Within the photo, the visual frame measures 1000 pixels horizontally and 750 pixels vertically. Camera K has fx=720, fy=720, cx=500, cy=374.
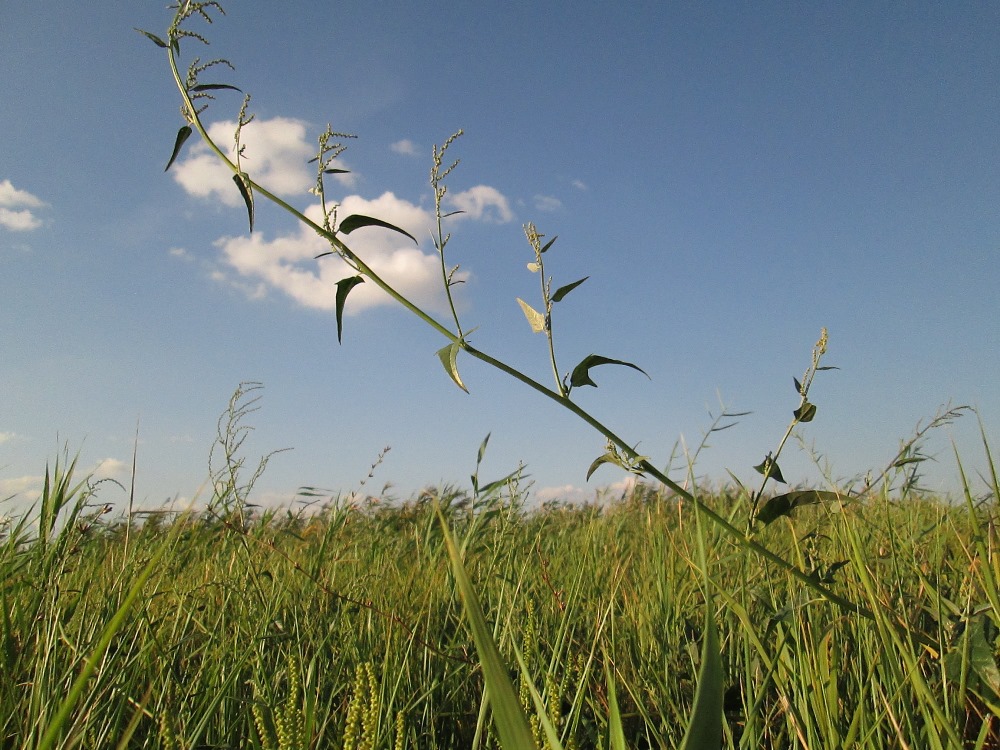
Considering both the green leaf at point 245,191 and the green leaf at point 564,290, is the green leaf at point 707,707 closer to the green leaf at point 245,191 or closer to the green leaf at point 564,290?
the green leaf at point 564,290

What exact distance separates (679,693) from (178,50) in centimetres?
176

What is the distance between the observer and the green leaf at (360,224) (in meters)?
1.20

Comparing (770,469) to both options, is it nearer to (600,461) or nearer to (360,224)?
(600,461)

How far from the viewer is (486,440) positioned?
2387 millimetres

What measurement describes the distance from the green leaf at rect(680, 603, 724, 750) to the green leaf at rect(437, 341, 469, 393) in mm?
576

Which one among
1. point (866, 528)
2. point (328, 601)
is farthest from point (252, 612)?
point (866, 528)

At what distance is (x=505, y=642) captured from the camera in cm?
178

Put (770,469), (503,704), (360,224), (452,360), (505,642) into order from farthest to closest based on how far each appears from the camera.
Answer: (505,642), (770,469), (360,224), (452,360), (503,704)

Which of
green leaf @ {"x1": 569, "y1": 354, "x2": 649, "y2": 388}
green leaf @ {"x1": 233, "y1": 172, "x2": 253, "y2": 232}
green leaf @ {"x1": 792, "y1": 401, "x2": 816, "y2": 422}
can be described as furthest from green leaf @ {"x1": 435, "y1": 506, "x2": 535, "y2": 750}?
green leaf @ {"x1": 792, "y1": 401, "x2": 816, "y2": 422}

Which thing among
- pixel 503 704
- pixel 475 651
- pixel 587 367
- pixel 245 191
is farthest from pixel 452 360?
pixel 475 651

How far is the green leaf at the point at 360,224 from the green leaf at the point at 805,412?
82 centimetres

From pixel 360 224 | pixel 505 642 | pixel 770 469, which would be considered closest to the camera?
pixel 360 224

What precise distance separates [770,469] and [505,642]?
799mm

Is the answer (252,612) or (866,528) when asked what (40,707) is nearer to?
(252,612)
